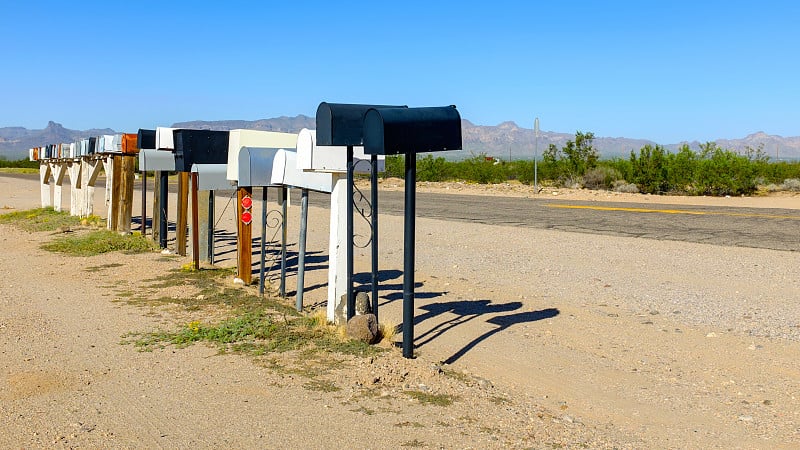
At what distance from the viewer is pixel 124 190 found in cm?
1598

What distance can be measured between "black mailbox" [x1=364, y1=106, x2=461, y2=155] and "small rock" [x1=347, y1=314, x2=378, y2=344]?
138 cm

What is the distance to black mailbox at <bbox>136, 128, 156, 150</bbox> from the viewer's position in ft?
45.4

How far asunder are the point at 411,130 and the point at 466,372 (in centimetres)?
185

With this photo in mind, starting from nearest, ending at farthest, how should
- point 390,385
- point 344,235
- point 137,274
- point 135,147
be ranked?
point 390,385, point 344,235, point 137,274, point 135,147

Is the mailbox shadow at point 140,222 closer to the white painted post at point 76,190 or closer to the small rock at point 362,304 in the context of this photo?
the white painted post at point 76,190

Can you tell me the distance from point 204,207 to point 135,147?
3744mm

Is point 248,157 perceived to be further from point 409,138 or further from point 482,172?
point 482,172

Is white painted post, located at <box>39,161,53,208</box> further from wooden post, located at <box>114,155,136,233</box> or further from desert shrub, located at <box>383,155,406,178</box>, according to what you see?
desert shrub, located at <box>383,155,406,178</box>

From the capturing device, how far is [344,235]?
7332 millimetres

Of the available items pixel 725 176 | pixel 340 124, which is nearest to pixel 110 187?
pixel 340 124

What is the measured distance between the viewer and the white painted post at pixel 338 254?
7.27 metres

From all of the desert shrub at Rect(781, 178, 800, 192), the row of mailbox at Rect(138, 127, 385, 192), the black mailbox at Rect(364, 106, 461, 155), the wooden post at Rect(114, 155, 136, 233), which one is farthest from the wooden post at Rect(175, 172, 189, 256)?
the desert shrub at Rect(781, 178, 800, 192)

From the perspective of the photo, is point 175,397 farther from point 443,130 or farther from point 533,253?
point 533,253

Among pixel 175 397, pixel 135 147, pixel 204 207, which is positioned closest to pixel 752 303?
pixel 175 397
